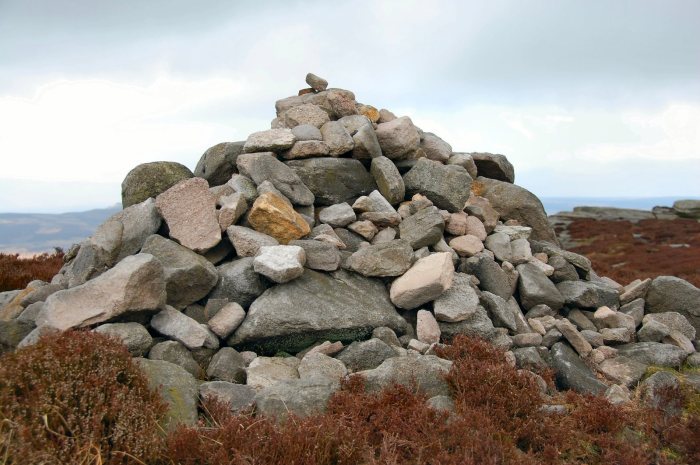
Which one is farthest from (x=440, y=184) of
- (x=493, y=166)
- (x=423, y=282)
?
(x=493, y=166)

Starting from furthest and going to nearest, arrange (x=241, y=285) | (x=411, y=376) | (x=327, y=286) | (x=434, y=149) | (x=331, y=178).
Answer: (x=434, y=149)
(x=331, y=178)
(x=327, y=286)
(x=241, y=285)
(x=411, y=376)

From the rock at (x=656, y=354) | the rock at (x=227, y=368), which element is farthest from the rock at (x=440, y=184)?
the rock at (x=227, y=368)

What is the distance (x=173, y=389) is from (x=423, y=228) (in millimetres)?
6202

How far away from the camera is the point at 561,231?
2456 inches

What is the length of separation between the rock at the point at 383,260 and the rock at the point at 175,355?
352cm

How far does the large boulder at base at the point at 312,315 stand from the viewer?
374 inches

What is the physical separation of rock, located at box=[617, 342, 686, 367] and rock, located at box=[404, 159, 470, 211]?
4.75 metres

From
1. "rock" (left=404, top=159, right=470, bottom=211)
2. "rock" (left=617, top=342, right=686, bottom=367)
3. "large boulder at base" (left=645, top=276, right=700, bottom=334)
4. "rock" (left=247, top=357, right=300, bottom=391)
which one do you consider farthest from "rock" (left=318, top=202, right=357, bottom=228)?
"large boulder at base" (left=645, top=276, right=700, bottom=334)

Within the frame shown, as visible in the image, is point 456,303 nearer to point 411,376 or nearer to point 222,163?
point 411,376

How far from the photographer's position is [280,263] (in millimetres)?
9773

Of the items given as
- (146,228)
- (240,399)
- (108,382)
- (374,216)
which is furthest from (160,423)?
(374,216)

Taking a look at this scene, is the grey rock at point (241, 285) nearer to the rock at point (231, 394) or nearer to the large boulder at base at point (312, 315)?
the large boulder at base at point (312, 315)

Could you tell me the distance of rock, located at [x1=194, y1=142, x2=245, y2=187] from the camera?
510 inches

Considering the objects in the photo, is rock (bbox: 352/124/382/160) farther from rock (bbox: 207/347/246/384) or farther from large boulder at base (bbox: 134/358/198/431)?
large boulder at base (bbox: 134/358/198/431)
